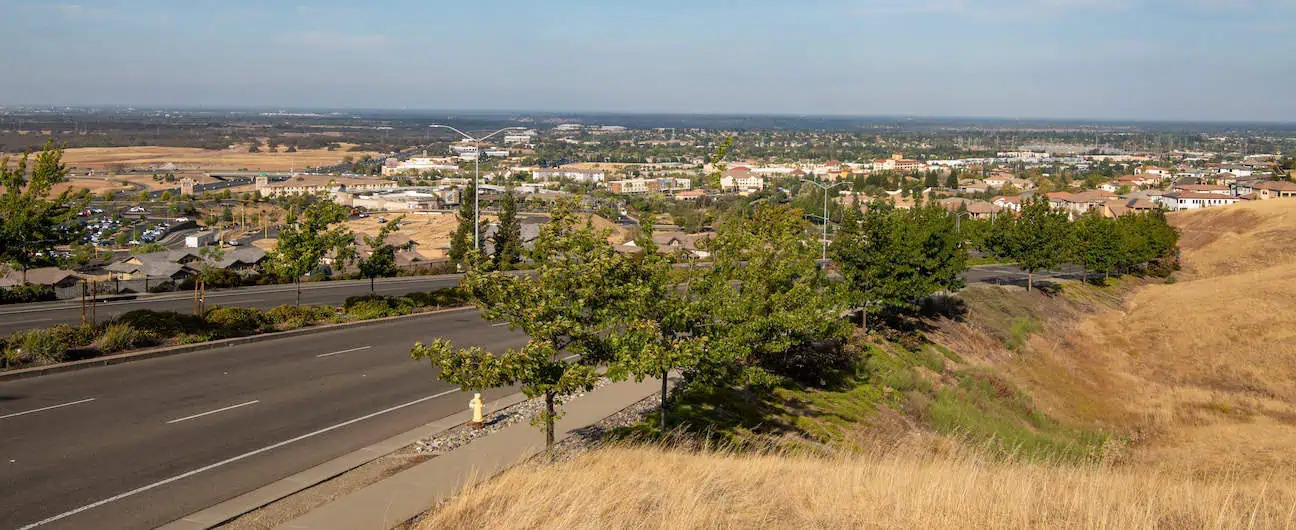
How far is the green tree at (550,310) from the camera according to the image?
1343 centimetres

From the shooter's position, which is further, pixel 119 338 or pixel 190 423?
pixel 119 338

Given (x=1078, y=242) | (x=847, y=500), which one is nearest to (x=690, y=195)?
(x=1078, y=242)

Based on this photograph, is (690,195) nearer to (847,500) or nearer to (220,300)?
(220,300)

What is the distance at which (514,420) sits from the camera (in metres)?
17.9

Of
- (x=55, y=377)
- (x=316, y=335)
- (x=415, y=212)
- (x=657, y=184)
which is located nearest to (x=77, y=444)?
(x=55, y=377)

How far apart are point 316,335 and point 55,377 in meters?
7.32

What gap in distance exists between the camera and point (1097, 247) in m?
57.2

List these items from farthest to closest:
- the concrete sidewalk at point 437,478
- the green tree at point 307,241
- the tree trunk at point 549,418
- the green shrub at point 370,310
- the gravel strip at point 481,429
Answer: the green shrub at point 370,310
the green tree at point 307,241
the gravel strip at point 481,429
the tree trunk at point 549,418
the concrete sidewalk at point 437,478

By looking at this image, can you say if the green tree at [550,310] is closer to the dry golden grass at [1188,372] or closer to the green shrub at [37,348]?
the green shrub at [37,348]

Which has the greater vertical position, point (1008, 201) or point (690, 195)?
point (1008, 201)

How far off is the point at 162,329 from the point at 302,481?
1207cm

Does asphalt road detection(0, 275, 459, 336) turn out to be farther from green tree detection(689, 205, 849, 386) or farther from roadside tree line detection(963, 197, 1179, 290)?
roadside tree line detection(963, 197, 1179, 290)

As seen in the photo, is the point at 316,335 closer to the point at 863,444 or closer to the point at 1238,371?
the point at 863,444

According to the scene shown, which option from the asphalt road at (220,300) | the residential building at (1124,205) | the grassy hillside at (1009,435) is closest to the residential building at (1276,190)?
the residential building at (1124,205)
